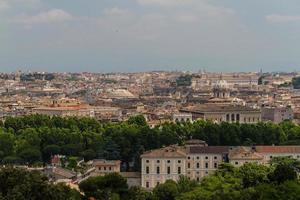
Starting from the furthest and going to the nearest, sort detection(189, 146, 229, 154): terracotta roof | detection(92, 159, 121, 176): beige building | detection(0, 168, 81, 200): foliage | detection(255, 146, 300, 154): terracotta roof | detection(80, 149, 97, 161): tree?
1. detection(80, 149, 97, 161): tree
2. detection(255, 146, 300, 154): terracotta roof
3. detection(189, 146, 229, 154): terracotta roof
4. detection(92, 159, 121, 176): beige building
5. detection(0, 168, 81, 200): foliage

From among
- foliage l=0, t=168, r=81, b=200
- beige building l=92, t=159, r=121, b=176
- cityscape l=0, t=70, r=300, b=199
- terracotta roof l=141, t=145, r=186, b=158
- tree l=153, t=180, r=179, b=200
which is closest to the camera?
foliage l=0, t=168, r=81, b=200

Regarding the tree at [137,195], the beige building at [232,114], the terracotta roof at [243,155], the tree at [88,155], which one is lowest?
the beige building at [232,114]

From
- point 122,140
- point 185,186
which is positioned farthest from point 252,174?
point 122,140

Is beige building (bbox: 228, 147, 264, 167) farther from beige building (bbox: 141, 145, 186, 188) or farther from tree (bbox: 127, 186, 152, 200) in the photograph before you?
tree (bbox: 127, 186, 152, 200)

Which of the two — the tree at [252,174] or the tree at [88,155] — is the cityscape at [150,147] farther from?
the tree at [252,174]

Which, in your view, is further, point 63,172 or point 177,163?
point 177,163

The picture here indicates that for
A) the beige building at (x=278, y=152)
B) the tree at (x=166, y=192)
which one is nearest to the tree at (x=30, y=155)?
the beige building at (x=278, y=152)

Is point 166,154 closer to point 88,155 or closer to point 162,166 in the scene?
point 162,166

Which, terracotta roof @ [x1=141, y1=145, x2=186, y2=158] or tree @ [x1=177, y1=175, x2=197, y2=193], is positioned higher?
terracotta roof @ [x1=141, y1=145, x2=186, y2=158]

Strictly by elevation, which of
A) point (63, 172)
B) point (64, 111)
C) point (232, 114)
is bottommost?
point (64, 111)

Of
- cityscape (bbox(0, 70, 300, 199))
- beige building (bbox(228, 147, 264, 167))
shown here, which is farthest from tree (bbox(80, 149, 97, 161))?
beige building (bbox(228, 147, 264, 167))

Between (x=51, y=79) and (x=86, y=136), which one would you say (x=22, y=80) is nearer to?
(x=51, y=79)
